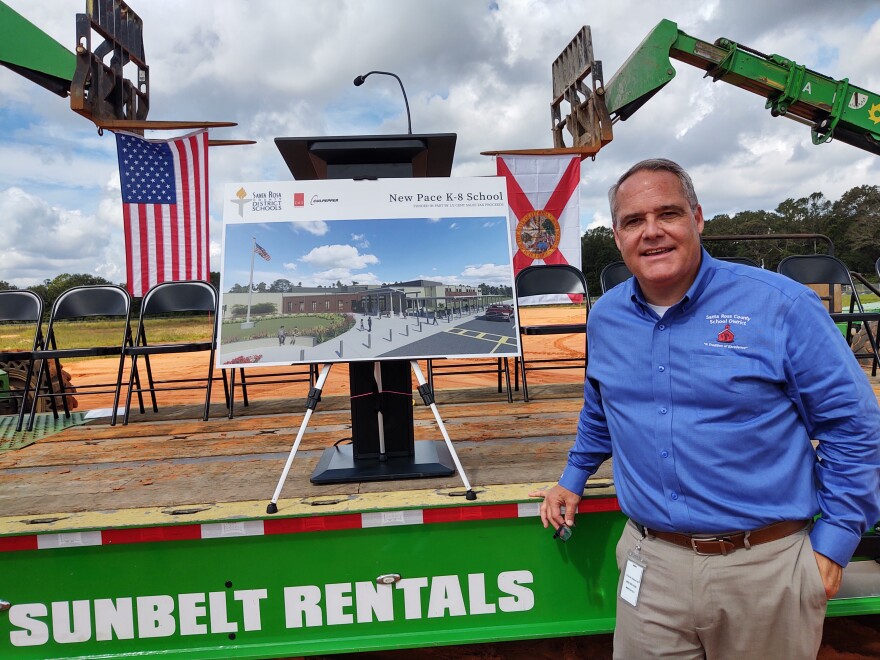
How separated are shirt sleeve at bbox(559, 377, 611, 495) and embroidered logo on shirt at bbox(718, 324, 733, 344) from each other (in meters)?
0.39

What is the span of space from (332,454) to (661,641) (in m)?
1.46

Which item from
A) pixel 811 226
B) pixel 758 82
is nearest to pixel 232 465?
pixel 758 82

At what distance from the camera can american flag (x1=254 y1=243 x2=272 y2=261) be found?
6.61 feet

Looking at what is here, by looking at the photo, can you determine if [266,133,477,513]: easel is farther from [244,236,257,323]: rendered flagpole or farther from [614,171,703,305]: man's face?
[614,171,703,305]: man's face

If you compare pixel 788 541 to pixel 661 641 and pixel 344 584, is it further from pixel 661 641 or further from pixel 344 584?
pixel 344 584

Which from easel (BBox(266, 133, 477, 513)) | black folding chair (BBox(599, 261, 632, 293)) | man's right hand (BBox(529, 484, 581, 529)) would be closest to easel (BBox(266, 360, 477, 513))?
easel (BBox(266, 133, 477, 513))

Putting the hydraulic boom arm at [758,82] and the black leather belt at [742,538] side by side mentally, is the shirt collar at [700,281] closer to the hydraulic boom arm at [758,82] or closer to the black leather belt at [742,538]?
the black leather belt at [742,538]

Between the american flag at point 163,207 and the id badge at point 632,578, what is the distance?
4.97m

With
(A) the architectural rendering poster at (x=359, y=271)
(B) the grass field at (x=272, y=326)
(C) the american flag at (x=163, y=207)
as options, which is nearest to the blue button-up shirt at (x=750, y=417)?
(A) the architectural rendering poster at (x=359, y=271)

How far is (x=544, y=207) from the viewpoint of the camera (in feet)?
19.1

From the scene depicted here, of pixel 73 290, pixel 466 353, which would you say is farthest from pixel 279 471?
pixel 73 290

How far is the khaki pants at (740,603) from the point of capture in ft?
4.08

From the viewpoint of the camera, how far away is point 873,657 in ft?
7.39

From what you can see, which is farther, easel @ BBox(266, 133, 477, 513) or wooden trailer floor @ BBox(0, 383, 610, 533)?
easel @ BBox(266, 133, 477, 513)
